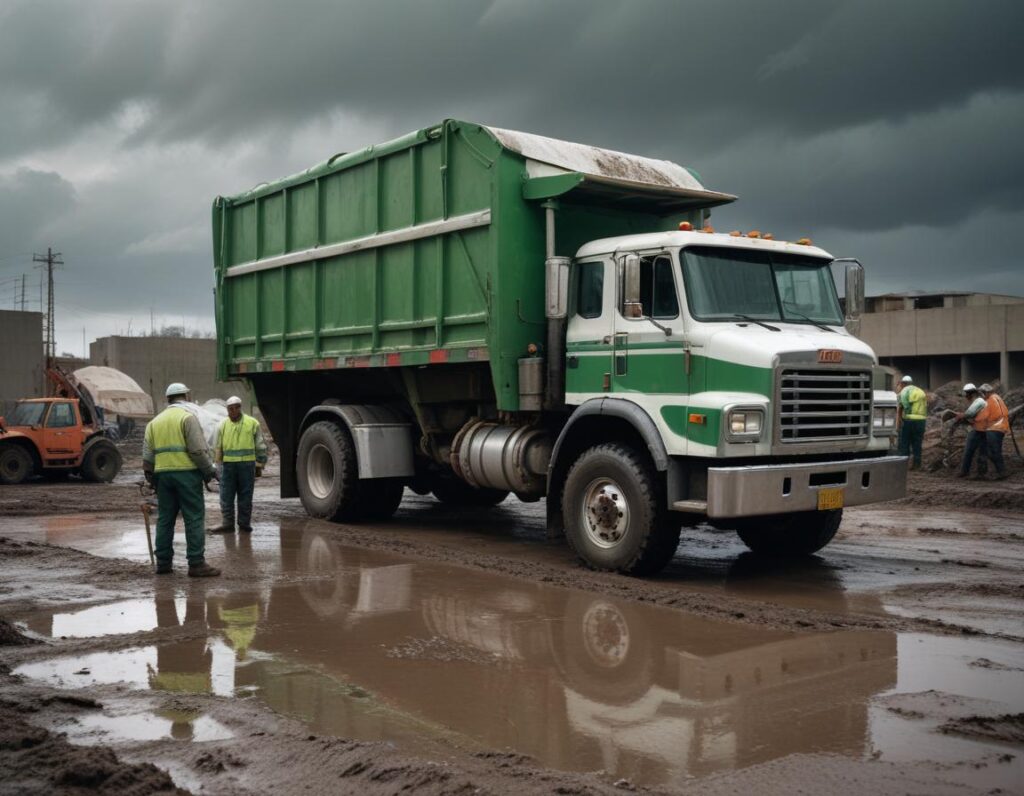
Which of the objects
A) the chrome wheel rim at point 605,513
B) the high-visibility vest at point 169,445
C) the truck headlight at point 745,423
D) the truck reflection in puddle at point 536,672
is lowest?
the truck reflection in puddle at point 536,672

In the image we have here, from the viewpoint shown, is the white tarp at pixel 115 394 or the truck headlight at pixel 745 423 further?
the white tarp at pixel 115 394

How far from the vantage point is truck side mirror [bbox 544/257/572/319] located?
8789 mm

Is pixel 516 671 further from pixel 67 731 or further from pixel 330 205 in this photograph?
pixel 330 205

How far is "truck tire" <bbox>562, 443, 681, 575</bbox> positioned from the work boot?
9.91 ft

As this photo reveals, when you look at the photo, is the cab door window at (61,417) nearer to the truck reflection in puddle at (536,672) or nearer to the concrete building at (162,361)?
the truck reflection in puddle at (536,672)

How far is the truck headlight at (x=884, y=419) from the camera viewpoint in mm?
8789

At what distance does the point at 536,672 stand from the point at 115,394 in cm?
3408

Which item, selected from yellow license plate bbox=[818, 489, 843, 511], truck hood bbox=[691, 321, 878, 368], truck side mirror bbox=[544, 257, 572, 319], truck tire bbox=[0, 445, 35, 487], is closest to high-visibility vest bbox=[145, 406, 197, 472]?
truck side mirror bbox=[544, 257, 572, 319]

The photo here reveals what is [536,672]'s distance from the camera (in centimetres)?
571

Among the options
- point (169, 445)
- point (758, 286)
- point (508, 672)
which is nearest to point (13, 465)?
point (169, 445)

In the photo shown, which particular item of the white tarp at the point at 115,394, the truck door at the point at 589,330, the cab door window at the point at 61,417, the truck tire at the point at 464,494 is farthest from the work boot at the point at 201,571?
the white tarp at the point at 115,394

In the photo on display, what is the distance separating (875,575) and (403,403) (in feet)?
18.7

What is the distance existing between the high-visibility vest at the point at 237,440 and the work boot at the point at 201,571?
9.62 ft

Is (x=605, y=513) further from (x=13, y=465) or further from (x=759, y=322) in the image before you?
(x=13, y=465)
